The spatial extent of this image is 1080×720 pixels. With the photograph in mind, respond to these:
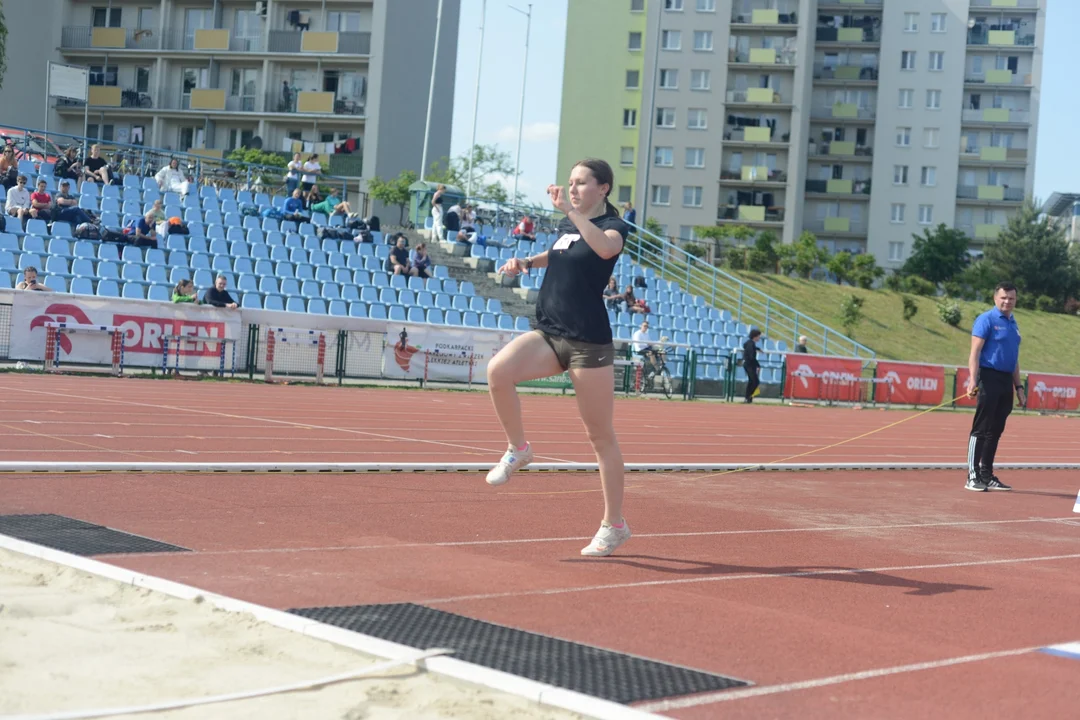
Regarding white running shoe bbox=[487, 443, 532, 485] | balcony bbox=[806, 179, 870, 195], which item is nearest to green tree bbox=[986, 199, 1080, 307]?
balcony bbox=[806, 179, 870, 195]

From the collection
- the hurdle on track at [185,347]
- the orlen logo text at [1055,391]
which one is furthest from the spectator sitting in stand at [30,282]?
the orlen logo text at [1055,391]

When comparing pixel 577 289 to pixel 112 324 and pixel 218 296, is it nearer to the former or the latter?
pixel 112 324

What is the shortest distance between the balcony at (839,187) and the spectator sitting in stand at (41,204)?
65.8 metres

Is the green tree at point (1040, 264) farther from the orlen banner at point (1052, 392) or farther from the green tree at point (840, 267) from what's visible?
the orlen banner at point (1052, 392)

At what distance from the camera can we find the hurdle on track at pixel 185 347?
2158 centimetres

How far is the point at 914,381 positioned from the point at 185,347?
22512mm

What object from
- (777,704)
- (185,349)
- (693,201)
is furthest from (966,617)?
(693,201)

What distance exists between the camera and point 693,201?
81.6 meters

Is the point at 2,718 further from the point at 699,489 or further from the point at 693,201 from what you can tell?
the point at 693,201

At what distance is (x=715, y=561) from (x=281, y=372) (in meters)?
17.9

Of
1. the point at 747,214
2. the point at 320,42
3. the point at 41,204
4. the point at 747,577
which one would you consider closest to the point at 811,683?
the point at 747,577

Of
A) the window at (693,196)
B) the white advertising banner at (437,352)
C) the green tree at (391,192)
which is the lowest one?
the white advertising banner at (437,352)

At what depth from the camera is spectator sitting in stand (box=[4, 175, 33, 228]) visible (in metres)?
24.0

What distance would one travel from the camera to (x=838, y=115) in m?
83.2
